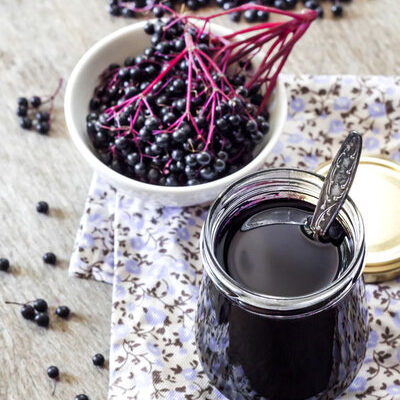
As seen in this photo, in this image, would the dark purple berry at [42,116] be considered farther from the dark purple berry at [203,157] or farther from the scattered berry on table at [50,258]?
the dark purple berry at [203,157]

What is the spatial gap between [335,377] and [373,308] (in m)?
0.19

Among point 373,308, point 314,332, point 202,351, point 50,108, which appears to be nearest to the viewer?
point 314,332

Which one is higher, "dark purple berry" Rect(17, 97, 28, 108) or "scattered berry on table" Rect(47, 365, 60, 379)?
"dark purple berry" Rect(17, 97, 28, 108)

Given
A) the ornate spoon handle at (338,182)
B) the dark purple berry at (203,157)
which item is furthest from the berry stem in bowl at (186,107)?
the ornate spoon handle at (338,182)

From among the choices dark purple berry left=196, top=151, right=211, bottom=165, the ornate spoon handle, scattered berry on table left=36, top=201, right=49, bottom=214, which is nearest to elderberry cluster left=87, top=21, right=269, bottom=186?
dark purple berry left=196, top=151, right=211, bottom=165

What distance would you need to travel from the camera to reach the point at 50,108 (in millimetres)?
1198

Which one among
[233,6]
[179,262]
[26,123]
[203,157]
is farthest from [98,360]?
[233,6]

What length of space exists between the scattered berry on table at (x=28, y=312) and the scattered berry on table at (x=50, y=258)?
0.07 m

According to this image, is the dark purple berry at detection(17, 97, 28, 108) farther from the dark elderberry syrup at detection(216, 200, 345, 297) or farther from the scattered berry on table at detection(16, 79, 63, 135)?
the dark elderberry syrup at detection(216, 200, 345, 297)

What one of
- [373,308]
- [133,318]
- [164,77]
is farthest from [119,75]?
[373,308]

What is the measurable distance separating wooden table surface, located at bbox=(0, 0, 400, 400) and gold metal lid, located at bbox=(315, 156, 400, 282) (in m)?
0.22

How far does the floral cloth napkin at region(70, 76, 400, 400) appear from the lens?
0.92 metres

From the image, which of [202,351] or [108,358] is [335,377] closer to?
[202,351]

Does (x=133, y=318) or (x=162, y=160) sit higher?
(x=162, y=160)
